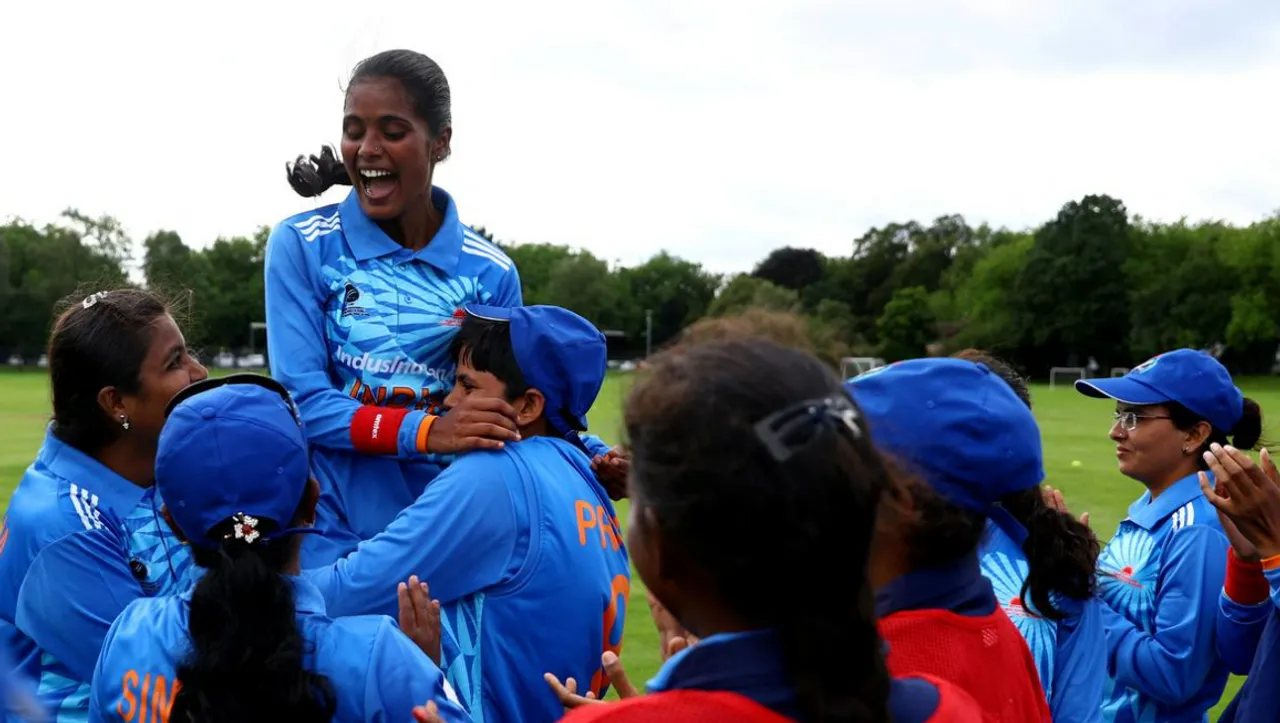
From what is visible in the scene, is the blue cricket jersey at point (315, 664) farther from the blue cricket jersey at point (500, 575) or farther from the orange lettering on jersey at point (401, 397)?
the orange lettering on jersey at point (401, 397)

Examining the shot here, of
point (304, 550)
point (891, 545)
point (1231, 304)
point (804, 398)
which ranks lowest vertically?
point (1231, 304)

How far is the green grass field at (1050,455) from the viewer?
7.48 metres

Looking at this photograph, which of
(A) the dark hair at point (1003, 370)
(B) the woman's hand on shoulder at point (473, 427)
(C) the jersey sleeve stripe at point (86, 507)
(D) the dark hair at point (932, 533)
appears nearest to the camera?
(D) the dark hair at point (932, 533)

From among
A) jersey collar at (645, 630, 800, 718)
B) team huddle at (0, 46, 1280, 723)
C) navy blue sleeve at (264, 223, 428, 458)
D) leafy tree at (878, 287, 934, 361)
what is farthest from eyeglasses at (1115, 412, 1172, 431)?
leafy tree at (878, 287, 934, 361)

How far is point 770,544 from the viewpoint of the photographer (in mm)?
1433

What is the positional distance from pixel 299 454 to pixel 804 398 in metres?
1.25

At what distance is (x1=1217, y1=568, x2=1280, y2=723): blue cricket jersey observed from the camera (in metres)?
3.04

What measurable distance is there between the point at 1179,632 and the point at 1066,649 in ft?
2.94

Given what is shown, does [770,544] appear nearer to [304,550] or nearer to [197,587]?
[197,587]

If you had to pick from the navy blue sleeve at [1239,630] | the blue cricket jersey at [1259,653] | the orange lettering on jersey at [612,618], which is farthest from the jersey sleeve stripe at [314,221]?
the navy blue sleeve at [1239,630]

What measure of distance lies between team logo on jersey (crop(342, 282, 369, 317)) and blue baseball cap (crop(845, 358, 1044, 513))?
1.68 metres

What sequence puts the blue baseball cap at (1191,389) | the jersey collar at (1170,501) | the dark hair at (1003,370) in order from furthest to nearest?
A: the blue baseball cap at (1191,389), the jersey collar at (1170,501), the dark hair at (1003,370)

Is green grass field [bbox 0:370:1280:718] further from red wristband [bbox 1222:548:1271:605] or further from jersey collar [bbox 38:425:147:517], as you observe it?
red wristband [bbox 1222:548:1271:605]

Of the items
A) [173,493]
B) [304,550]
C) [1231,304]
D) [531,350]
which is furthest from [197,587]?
[1231,304]
